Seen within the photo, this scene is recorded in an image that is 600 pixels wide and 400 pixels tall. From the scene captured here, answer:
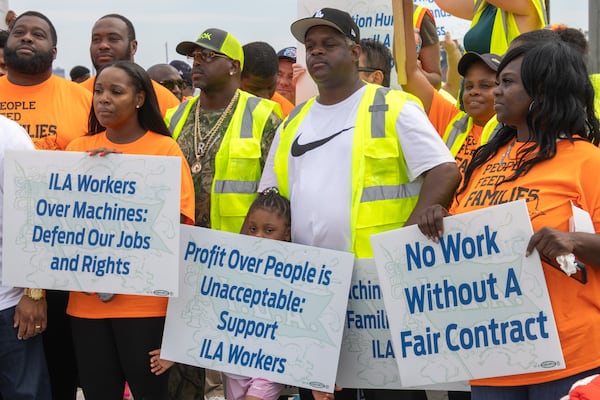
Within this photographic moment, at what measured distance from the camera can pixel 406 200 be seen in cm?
430

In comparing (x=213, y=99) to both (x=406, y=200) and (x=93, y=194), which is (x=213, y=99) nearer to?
(x=93, y=194)

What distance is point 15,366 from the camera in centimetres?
454

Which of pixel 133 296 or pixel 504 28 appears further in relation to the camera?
pixel 504 28

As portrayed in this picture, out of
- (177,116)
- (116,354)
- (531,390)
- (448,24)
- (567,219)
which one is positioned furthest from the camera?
(448,24)

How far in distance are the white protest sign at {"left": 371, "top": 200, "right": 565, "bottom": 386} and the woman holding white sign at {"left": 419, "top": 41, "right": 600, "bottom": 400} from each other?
0.05 m

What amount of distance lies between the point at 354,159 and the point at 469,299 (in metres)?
0.97

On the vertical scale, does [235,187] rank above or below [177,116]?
below

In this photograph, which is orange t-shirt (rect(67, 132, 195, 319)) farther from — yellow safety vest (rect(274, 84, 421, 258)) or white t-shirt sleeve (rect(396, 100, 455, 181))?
white t-shirt sleeve (rect(396, 100, 455, 181))

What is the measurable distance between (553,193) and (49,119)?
3.07 m

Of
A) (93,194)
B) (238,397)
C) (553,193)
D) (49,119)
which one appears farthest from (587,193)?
(49,119)

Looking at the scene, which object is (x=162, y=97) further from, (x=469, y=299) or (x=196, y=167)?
(x=469, y=299)

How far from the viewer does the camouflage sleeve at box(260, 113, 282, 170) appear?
524 centimetres

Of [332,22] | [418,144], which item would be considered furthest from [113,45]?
[418,144]

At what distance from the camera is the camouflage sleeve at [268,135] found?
524 cm
